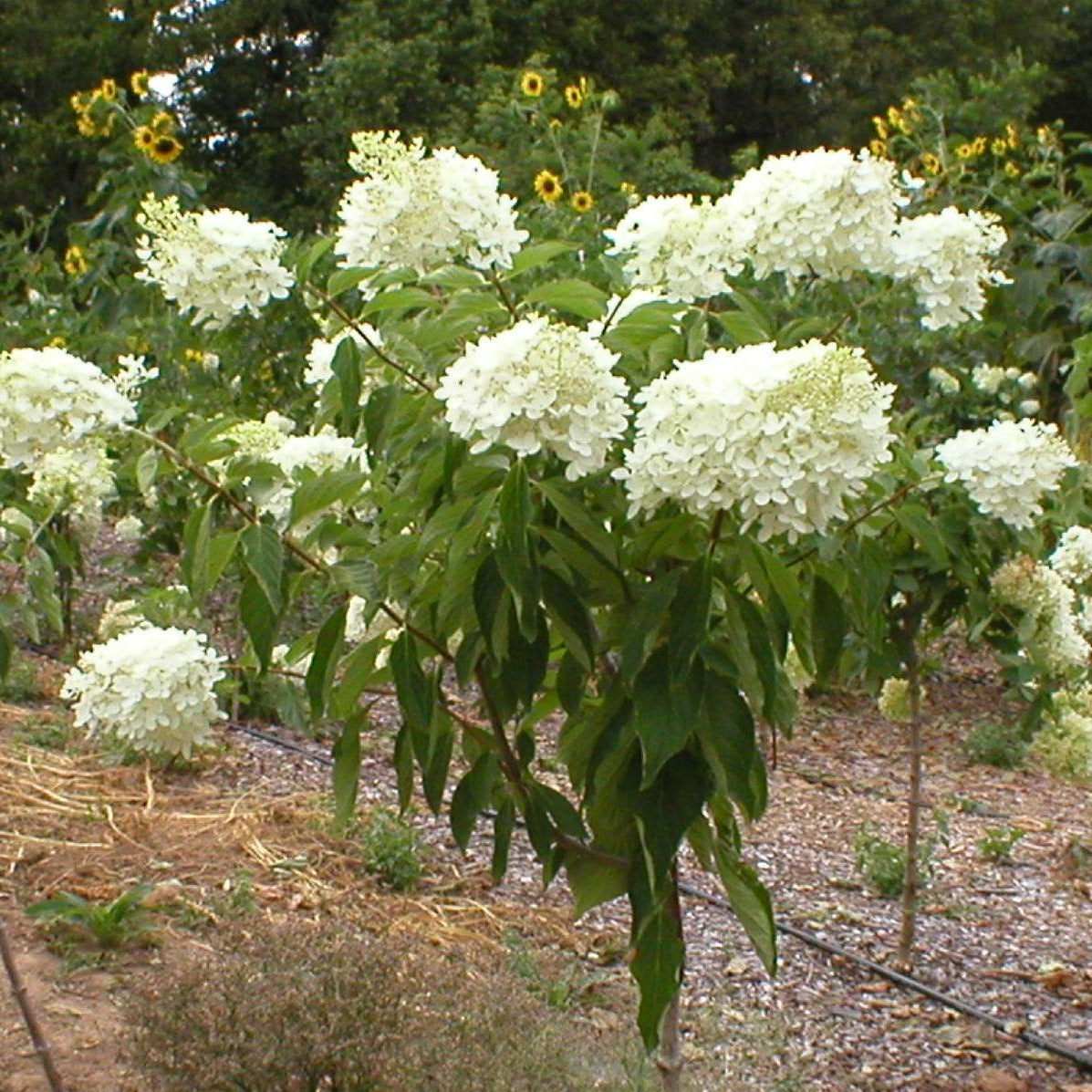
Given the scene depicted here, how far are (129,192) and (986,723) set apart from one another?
377 centimetres

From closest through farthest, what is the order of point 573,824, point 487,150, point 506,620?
point 506,620
point 573,824
point 487,150

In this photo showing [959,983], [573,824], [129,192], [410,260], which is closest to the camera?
[410,260]

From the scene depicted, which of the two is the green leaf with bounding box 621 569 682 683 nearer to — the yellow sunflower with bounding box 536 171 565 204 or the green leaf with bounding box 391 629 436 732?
the green leaf with bounding box 391 629 436 732

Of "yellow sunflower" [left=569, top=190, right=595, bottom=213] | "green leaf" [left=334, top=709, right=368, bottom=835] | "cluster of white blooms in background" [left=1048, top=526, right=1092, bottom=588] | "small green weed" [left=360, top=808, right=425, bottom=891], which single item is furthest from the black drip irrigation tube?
"yellow sunflower" [left=569, top=190, right=595, bottom=213]

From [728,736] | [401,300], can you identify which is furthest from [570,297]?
[728,736]

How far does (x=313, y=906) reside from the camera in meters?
3.70

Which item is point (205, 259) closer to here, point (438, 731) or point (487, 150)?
point (438, 731)

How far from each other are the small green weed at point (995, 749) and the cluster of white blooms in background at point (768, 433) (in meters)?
4.57

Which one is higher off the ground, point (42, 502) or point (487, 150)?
point (487, 150)

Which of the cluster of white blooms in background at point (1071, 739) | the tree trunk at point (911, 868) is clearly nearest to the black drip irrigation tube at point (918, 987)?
the tree trunk at point (911, 868)

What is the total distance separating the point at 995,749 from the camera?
596 centimetres

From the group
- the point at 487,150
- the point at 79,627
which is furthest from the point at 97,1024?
the point at 487,150

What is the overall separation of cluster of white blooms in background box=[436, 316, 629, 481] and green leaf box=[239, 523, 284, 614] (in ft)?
1.32

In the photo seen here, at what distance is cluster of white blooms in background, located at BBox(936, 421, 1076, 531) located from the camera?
2316 millimetres
